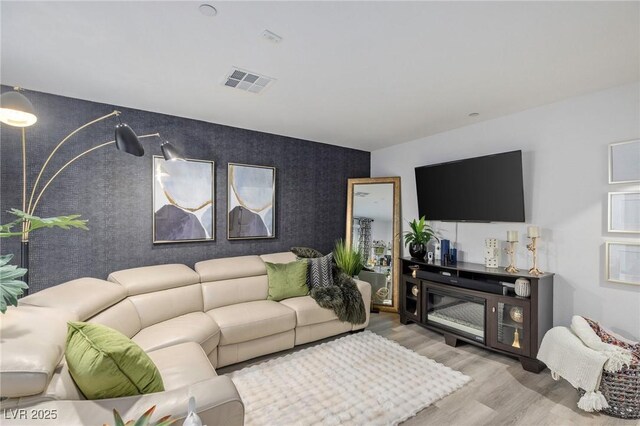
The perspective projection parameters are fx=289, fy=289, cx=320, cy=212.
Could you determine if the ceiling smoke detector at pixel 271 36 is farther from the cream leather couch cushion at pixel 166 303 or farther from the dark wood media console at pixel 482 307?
the dark wood media console at pixel 482 307

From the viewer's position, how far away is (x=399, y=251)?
4.36m

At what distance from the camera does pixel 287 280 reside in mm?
3346

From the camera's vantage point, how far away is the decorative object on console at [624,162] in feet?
7.80

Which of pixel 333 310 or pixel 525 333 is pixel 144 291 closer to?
pixel 333 310

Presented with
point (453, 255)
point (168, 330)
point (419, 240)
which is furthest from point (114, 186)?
point (453, 255)

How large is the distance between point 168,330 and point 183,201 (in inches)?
57.4

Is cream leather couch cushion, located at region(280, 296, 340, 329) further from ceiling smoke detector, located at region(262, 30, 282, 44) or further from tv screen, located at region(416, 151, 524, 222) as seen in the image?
ceiling smoke detector, located at region(262, 30, 282, 44)

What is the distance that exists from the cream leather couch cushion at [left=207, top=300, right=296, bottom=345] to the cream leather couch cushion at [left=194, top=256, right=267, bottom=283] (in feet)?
1.18

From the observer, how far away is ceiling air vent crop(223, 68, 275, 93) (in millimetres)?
2277

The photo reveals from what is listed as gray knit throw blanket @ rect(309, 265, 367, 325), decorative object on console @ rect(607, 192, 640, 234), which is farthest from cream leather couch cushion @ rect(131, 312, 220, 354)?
decorative object on console @ rect(607, 192, 640, 234)

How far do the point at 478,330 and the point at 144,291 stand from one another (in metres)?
3.31

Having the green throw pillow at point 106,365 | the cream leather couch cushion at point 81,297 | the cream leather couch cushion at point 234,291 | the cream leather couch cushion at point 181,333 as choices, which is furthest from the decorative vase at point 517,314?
the cream leather couch cushion at point 81,297

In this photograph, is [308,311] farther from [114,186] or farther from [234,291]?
[114,186]

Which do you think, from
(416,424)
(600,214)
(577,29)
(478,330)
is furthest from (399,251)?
(577,29)
